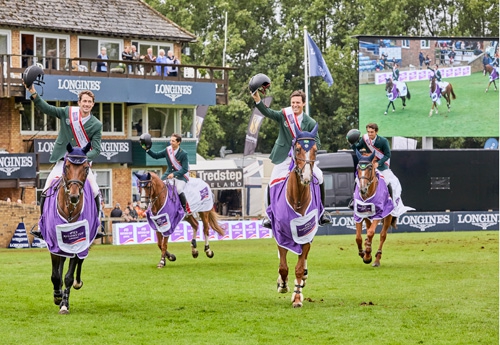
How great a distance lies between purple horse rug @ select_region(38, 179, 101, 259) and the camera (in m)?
14.6

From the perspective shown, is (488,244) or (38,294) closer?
(38,294)

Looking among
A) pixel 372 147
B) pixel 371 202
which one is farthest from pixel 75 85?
pixel 371 202

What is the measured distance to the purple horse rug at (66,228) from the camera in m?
14.6

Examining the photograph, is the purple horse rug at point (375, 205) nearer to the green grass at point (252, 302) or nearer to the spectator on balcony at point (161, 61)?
the green grass at point (252, 302)

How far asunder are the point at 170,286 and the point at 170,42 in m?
34.6

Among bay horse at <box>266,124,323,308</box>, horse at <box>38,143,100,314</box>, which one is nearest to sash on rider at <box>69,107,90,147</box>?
horse at <box>38,143,100,314</box>

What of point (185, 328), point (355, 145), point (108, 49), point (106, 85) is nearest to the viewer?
point (185, 328)

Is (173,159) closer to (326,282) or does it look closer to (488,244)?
(326,282)

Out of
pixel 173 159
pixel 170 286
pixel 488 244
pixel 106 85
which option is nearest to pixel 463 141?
pixel 106 85

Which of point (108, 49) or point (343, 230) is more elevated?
point (108, 49)

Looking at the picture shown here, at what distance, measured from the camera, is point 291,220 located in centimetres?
1538

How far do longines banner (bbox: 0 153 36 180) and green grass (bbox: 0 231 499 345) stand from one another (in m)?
14.0

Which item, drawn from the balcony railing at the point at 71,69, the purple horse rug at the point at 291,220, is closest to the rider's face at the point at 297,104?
the purple horse rug at the point at 291,220

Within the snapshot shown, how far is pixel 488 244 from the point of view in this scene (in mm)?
31578
